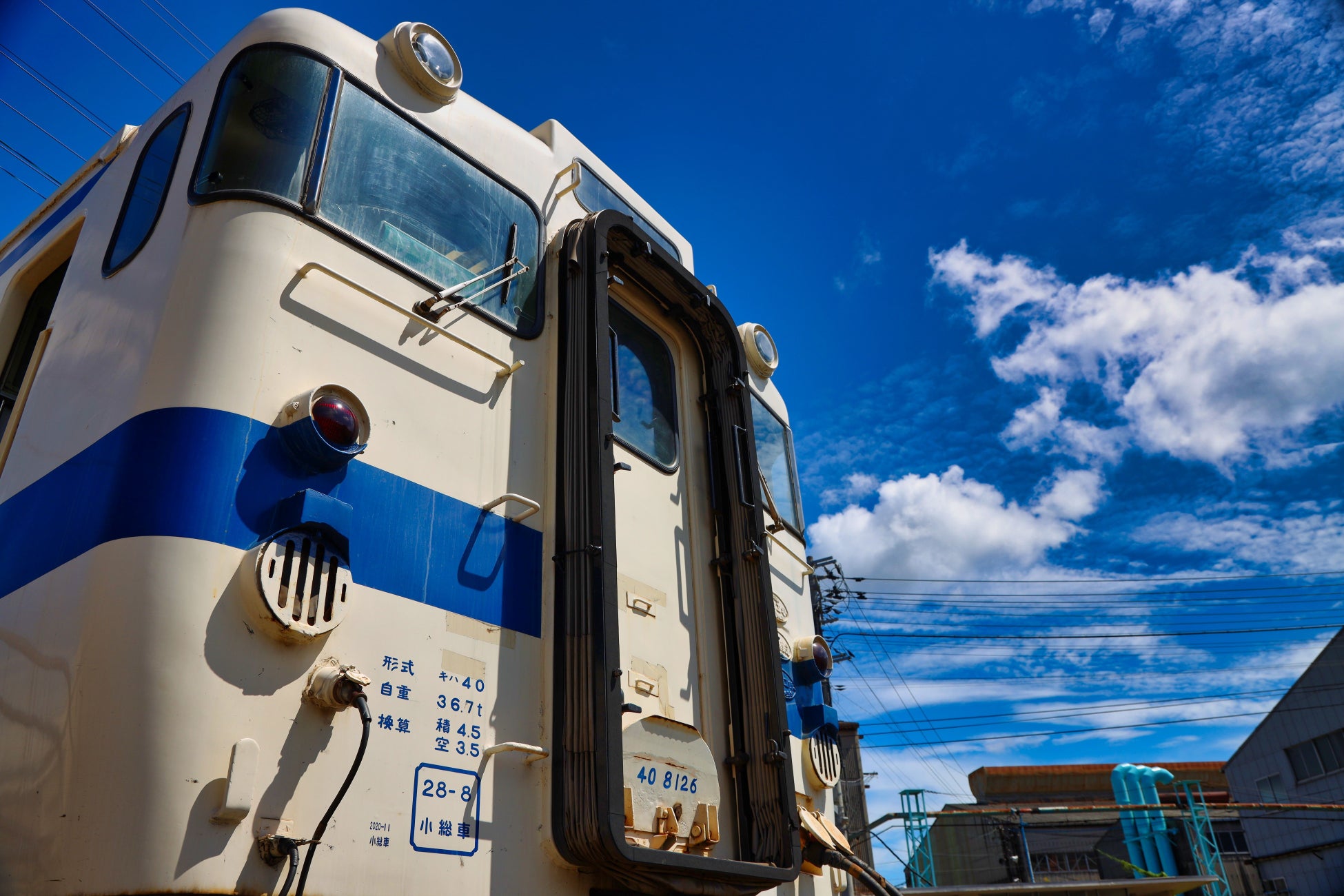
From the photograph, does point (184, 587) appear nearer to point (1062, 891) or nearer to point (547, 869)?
point (547, 869)

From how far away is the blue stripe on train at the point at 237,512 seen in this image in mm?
2652

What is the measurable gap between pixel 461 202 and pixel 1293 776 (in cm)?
2883

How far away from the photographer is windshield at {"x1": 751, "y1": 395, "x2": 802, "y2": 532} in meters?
6.20

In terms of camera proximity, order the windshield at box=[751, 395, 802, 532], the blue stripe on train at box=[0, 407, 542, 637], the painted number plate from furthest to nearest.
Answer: the windshield at box=[751, 395, 802, 532], the painted number plate, the blue stripe on train at box=[0, 407, 542, 637]

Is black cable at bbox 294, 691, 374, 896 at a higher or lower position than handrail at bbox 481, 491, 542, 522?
lower

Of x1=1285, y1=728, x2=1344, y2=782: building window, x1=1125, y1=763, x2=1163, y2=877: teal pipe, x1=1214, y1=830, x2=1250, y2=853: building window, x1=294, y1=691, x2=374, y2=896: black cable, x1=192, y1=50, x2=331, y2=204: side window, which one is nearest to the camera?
x1=294, y1=691, x2=374, y2=896: black cable

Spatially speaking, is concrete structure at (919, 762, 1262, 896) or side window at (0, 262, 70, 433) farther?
concrete structure at (919, 762, 1262, 896)

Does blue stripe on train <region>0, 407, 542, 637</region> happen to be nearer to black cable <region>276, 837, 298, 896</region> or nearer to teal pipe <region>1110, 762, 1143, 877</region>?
Answer: black cable <region>276, 837, 298, 896</region>

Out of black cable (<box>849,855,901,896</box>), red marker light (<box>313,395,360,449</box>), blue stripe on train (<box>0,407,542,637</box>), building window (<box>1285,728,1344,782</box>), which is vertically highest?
building window (<box>1285,728,1344,782</box>)

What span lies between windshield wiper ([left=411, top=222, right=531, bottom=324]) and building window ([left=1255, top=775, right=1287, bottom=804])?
28600 millimetres

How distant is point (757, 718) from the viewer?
4410 millimetres

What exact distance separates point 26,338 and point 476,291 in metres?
2.58

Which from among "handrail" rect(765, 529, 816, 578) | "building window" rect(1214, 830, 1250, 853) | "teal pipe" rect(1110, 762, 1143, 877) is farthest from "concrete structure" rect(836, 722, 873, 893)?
"building window" rect(1214, 830, 1250, 853)

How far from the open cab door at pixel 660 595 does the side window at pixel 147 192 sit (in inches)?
67.1
